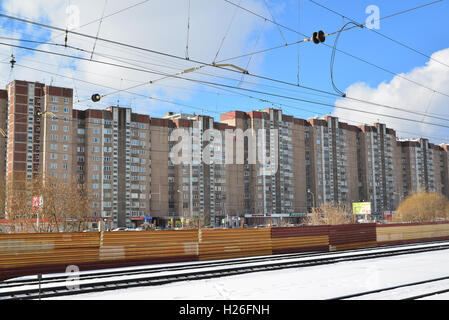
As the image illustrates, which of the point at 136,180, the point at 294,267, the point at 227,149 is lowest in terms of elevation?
the point at 294,267

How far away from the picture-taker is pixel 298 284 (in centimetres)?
1504

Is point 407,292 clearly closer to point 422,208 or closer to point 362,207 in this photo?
point 362,207

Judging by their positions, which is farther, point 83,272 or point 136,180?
point 136,180

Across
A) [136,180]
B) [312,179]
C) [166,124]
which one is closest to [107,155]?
[136,180]

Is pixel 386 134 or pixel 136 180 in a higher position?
pixel 386 134

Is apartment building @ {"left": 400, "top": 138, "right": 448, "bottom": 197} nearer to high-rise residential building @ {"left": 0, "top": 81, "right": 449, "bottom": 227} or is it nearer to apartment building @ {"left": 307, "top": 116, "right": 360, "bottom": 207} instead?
high-rise residential building @ {"left": 0, "top": 81, "right": 449, "bottom": 227}

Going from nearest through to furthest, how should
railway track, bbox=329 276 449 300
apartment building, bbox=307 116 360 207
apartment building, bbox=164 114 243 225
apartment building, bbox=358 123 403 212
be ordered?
railway track, bbox=329 276 449 300 < apartment building, bbox=164 114 243 225 < apartment building, bbox=307 116 360 207 < apartment building, bbox=358 123 403 212

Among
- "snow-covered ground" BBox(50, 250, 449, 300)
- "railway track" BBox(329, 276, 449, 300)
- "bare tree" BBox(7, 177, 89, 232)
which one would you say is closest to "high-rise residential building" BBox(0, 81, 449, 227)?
"bare tree" BBox(7, 177, 89, 232)

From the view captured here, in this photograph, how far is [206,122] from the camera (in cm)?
11462

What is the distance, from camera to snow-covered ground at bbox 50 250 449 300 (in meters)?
12.9

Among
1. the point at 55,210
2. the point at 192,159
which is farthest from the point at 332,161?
the point at 55,210

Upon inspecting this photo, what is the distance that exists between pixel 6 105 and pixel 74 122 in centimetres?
1334

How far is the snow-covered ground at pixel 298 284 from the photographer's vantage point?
42.4 feet

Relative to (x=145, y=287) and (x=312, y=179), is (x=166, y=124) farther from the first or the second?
(x=145, y=287)
